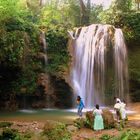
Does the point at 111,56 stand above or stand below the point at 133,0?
below

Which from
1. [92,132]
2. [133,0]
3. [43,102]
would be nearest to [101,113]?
[92,132]

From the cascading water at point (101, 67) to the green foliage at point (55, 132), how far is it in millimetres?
12879

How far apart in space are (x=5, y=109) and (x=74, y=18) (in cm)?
2025

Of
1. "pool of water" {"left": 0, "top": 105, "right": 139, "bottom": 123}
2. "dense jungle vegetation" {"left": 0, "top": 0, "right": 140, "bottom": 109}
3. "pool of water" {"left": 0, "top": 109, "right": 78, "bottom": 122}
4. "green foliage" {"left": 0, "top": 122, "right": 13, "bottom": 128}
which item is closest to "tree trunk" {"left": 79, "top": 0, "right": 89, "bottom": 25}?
"dense jungle vegetation" {"left": 0, "top": 0, "right": 140, "bottom": 109}

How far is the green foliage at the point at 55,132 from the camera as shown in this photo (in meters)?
15.0

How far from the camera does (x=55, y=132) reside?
599 inches

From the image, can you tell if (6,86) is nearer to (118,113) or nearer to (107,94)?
(107,94)

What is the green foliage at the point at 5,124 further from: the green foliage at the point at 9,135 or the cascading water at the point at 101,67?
the cascading water at the point at 101,67

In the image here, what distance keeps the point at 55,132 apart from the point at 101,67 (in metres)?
14.9

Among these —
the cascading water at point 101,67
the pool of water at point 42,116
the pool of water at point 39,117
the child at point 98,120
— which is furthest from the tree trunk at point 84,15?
the child at point 98,120

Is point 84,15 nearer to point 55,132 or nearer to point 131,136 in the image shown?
point 55,132

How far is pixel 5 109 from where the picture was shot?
2717 cm

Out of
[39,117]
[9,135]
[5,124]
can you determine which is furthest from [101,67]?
[9,135]

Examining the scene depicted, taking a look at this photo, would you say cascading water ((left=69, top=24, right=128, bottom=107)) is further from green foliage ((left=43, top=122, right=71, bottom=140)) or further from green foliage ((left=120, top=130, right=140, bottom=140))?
green foliage ((left=120, top=130, right=140, bottom=140))
